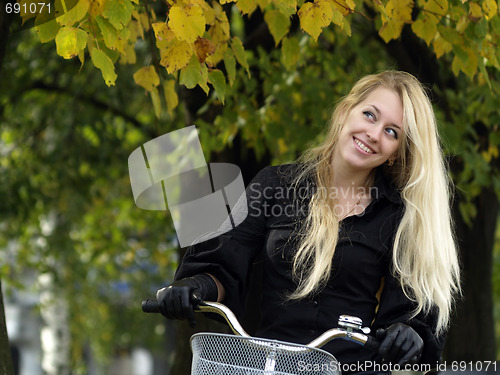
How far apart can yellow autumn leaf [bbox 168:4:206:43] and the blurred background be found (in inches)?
9.2

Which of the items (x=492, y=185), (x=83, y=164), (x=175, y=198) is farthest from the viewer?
(x=83, y=164)

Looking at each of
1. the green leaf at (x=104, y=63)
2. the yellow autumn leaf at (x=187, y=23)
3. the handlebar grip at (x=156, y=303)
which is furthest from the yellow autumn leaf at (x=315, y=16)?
the handlebar grip at (x=156, y=303)

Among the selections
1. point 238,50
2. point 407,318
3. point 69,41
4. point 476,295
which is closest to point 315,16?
point 238,50

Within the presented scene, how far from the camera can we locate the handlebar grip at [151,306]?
9.27ft

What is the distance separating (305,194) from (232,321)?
768mm

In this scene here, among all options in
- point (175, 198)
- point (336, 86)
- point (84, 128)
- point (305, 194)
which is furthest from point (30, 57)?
point (305, 194)

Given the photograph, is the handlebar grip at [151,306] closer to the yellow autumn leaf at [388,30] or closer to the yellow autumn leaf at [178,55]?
the yellow autumn leaf at [178,55]

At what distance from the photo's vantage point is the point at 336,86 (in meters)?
7.19

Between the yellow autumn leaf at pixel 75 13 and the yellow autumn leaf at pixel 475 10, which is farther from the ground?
the yellow autumn leaf at pixel 75 13

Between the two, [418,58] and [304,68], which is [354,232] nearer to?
[418,58]

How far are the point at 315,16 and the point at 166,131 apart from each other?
5048 mm

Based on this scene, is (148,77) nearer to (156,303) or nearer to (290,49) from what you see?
(290,49)

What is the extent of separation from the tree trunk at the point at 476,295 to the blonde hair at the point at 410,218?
3.24m

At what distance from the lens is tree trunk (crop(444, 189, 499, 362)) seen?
260 inches
